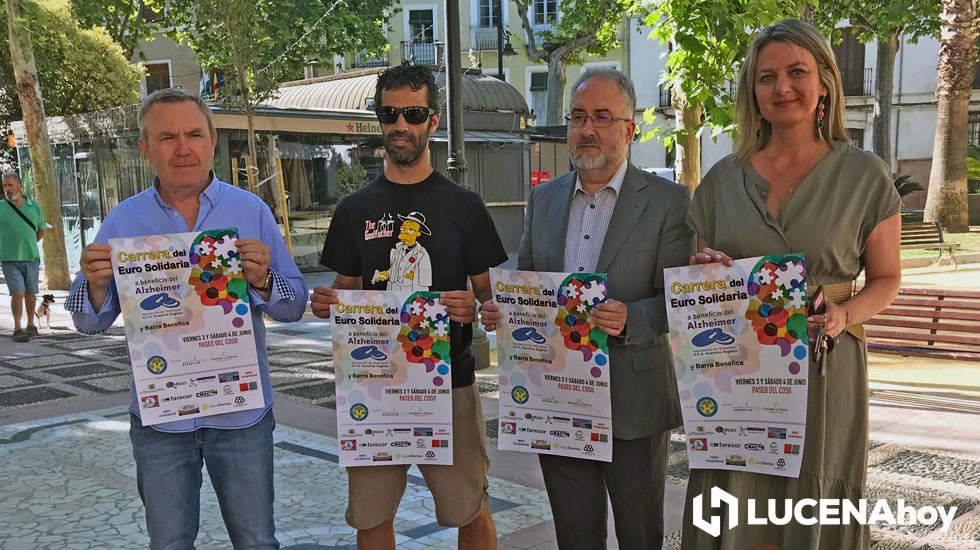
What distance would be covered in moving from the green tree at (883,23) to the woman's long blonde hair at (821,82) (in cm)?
1884

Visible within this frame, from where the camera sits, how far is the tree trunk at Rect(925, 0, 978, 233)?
1866 centimetres

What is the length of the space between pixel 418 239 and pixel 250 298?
2.03ft

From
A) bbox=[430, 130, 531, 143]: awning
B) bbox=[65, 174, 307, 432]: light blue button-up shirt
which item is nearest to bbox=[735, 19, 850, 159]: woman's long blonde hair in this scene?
bbox=[65, 174, 307, 432]: light blue button-up shirt

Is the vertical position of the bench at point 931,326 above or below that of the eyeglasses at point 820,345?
below

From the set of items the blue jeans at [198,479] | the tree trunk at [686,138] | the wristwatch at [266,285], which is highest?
the tree trunk at [686,138]

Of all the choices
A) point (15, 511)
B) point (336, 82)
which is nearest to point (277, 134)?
point (336, 82)

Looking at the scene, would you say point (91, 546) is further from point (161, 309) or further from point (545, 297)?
point (545, 297)

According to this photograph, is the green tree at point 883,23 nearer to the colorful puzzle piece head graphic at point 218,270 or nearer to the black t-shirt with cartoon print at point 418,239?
the black t-shirt with cartoon print at point 418,239

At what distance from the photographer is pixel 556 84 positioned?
32.9m

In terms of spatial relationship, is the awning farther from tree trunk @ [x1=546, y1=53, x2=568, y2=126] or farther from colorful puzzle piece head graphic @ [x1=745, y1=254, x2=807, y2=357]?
colorful puzzle piece head graphic @ [x1=745, y1=254, x2=807, y2=357]

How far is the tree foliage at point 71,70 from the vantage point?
21.8m

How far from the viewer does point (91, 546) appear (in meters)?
4.43

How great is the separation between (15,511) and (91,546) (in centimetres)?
85

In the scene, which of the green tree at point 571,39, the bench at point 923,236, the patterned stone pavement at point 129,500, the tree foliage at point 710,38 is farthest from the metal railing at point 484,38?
the patterned stone pavement at point 129,500
